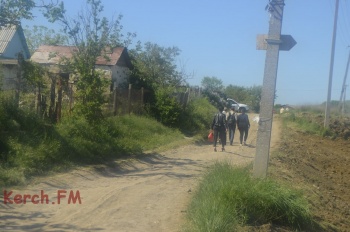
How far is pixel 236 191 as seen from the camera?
29.5 feet

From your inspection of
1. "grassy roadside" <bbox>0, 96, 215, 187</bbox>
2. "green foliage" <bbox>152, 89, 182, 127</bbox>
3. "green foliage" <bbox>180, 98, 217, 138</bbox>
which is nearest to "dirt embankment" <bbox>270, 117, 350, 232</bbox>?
"grassy roadside" <bbox>0, 96, 215, 187</bbox>

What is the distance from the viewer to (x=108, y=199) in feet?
32.8

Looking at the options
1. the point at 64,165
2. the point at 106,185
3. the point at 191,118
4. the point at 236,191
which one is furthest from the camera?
the point at 191,118

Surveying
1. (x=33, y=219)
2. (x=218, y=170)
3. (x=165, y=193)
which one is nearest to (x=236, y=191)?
(x=218, y=170)

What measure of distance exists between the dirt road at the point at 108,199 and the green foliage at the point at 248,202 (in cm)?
58

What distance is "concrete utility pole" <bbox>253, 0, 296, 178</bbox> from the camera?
34.9 ft

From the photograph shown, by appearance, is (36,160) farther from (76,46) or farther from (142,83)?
(142,83)

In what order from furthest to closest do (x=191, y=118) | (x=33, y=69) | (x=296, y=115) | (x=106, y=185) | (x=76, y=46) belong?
(x=296, y=115) < (x=191, y=118) < (x=76, y=46) < (x=33, y=69) < (x=106, y=185)

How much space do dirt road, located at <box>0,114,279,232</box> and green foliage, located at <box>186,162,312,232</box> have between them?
58 cm

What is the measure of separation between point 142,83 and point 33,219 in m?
20.2

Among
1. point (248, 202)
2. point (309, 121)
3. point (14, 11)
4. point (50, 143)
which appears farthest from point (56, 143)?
point (309, 121)

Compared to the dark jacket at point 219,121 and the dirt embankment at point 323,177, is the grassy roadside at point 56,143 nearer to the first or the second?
the dark jacket at point 219,121

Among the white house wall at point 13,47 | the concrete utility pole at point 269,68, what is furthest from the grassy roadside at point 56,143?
the white house wall at point 13,47

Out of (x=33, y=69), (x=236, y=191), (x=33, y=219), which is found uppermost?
(x=33, y=69)
